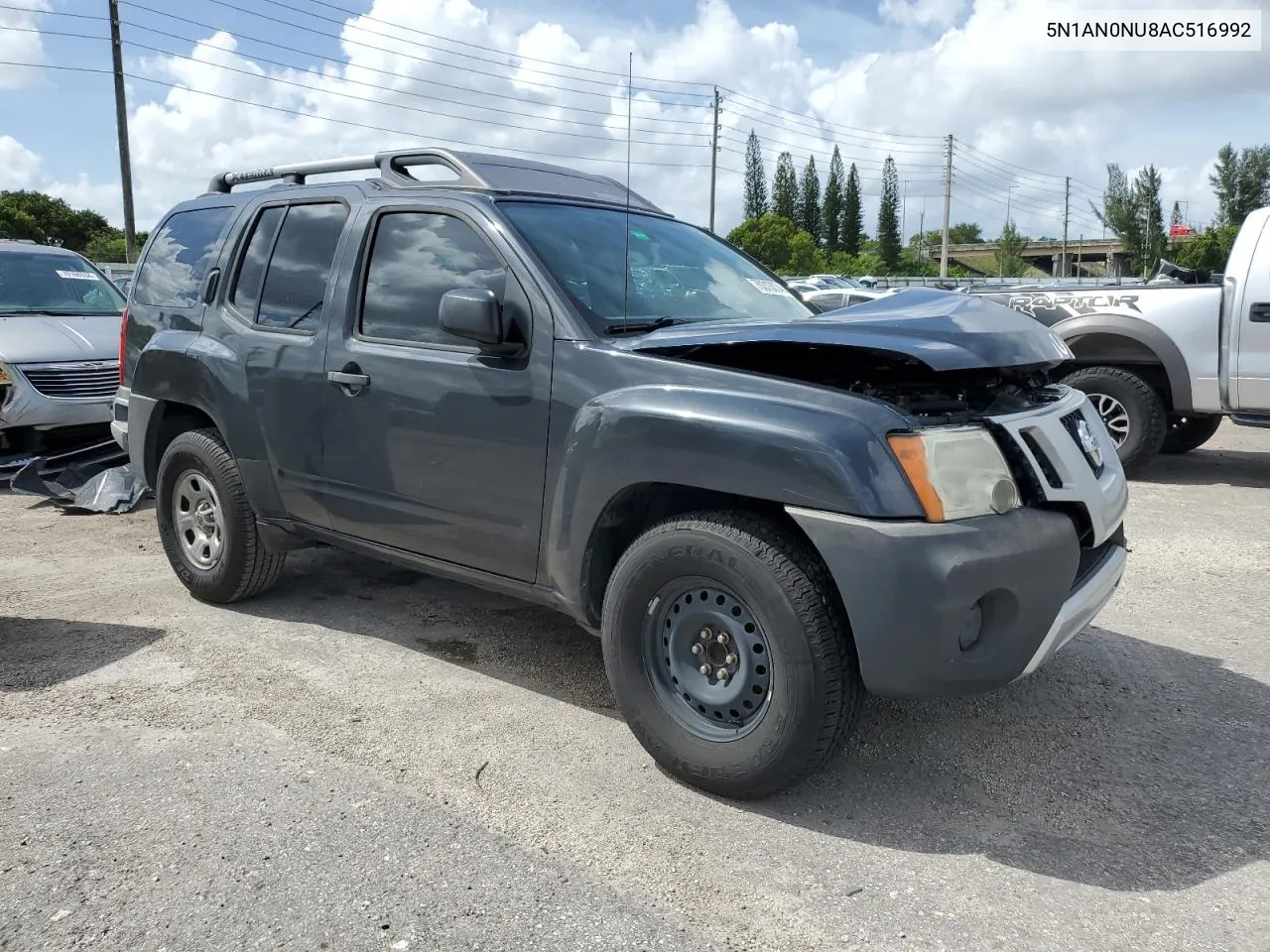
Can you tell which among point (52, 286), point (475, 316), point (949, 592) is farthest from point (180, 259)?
point (52, 286)

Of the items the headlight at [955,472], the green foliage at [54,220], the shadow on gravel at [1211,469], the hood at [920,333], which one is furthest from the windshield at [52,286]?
the green foliage at [54,220]

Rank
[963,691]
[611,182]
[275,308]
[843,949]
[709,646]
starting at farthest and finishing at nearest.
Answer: [611,182] → [275,308] → [709,646] → [963,691] → [843,949]

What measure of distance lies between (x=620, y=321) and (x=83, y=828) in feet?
7.31

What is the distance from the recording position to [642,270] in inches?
154

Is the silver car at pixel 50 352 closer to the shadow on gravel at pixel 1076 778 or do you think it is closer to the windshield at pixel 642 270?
the windshield at pixel 642 270

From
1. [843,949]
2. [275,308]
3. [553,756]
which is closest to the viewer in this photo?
[843,949]

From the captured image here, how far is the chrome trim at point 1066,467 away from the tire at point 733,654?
2.25ft

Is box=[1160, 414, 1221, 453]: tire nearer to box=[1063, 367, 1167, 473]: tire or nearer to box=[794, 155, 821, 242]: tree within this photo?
box=[1063, 367, 1167, 473]: tire

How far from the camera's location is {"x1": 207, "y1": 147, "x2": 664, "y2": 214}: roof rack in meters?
4.20

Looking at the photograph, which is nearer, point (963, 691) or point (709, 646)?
point (963, 691)

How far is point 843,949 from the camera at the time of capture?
8.05ft

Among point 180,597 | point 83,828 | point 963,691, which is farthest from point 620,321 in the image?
point 180,597

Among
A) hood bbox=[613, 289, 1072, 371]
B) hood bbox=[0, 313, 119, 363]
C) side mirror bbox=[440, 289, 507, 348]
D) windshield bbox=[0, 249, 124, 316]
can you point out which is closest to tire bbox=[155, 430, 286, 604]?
side mirror bbox=[440, 289, 507, 348]

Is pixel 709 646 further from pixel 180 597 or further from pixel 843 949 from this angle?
pixel 180 597
